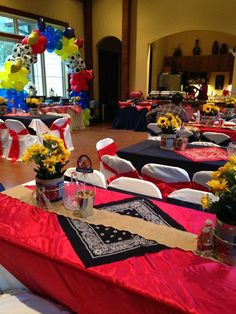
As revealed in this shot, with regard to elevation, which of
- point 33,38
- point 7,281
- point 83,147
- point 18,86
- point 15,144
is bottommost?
point 83,147

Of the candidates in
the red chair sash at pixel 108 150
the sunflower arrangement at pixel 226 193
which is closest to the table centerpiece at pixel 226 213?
the sunflower arrangement at pixel 226 193

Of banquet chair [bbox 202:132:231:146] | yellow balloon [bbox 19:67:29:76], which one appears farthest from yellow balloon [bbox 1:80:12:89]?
banquet chair [bbox 202:132:231:146]

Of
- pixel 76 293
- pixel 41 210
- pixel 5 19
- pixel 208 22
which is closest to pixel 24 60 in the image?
pixel 5 19

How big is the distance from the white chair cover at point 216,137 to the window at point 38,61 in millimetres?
5730

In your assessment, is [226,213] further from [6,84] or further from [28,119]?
[6,84]

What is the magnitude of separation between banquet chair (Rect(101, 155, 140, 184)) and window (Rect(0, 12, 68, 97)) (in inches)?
242

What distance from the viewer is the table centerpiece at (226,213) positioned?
3.35ft

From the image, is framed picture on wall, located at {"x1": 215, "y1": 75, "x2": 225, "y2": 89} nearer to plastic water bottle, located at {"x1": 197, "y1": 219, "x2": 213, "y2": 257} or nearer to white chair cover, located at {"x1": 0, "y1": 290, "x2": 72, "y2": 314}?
plastic water bottle, located at {"x1": 197, "y1": 219, "x2": 213, "y2": 257}

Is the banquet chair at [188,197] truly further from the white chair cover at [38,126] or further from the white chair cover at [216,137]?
the white chair cover at [38,126]

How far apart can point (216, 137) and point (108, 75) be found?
26.0 ft

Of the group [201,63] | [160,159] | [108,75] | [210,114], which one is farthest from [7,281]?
[108,75]

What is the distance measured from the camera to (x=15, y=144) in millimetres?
5004

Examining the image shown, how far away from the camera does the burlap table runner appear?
1.19 m

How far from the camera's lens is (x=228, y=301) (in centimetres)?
88
